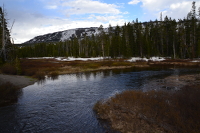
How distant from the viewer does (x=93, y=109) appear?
11.3 meters

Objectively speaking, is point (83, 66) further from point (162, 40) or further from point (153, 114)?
point (162, 40)

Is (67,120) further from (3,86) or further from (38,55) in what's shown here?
(38,55)

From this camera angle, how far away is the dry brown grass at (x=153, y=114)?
6.86 meters

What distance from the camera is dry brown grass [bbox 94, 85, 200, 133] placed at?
6.86m

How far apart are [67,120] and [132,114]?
14.5 feet

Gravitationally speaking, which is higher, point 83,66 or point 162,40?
point 162,40

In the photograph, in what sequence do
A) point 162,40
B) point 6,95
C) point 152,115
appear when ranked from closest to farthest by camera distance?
point 152,115 → point 6,95 → point 162,40

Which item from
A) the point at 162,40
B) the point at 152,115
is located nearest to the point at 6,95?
the point at 152,115

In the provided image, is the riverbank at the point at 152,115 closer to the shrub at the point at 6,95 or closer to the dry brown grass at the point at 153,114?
the dry brown grass at the point at 153,114

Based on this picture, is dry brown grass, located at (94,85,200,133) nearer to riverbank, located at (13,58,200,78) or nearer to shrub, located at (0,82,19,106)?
shrub, located at (0,82,19,106)

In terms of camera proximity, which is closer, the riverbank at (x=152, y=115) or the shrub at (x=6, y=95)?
the riverbank at (x=152, y=115)

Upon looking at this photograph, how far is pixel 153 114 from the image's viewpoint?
27.4ft

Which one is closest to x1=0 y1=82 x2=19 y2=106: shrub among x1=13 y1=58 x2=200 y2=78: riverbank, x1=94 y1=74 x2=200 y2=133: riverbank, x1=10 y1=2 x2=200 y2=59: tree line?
x1=94 y1=74 x2=200 y2=133: riverbank

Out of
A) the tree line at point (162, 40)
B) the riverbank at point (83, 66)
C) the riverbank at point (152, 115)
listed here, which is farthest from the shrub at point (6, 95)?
the tree line at point (162, 40)
